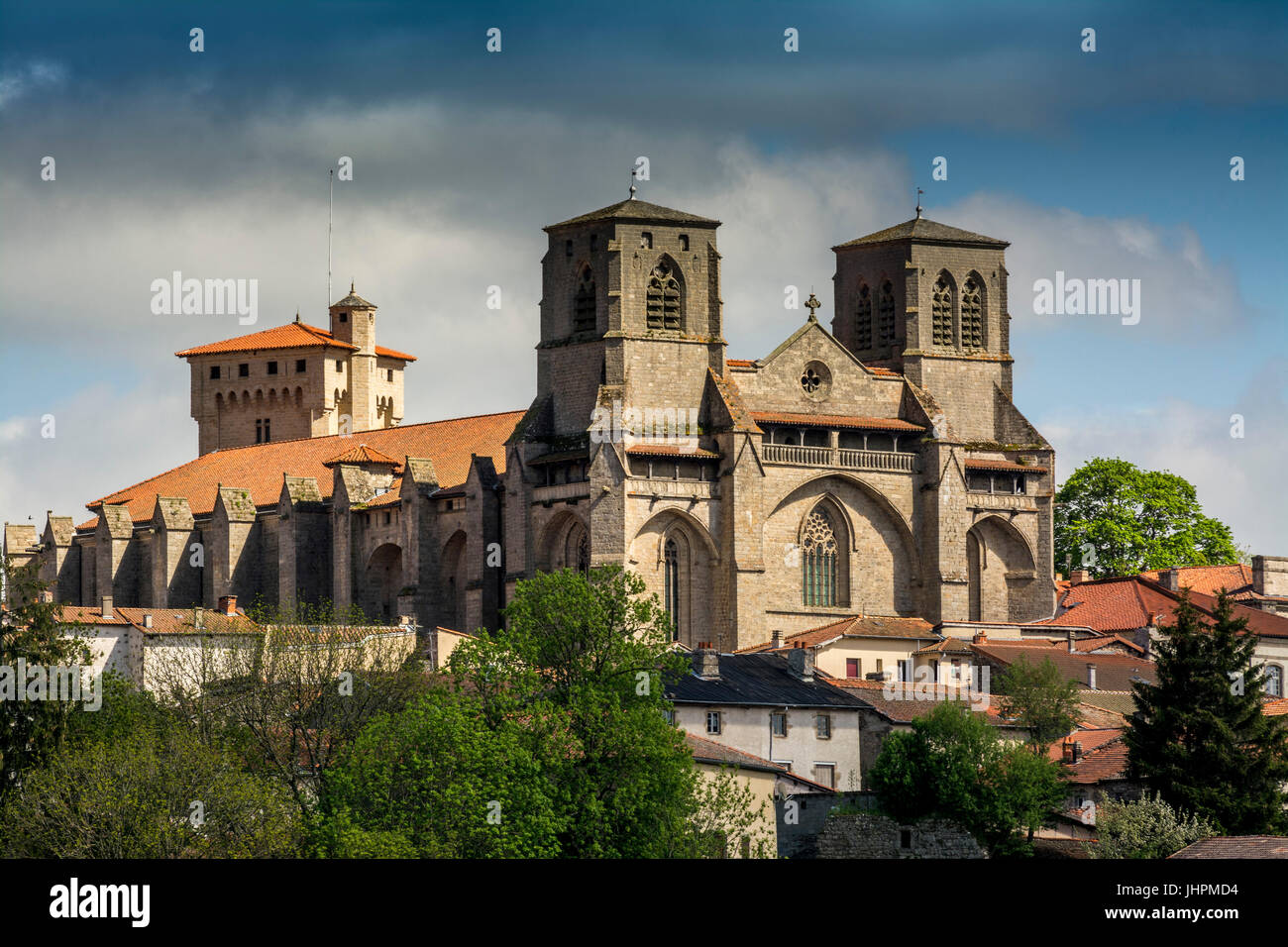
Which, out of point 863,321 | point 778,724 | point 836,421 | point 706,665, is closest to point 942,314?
point 863,321

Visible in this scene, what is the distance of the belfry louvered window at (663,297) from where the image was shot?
8262 cm

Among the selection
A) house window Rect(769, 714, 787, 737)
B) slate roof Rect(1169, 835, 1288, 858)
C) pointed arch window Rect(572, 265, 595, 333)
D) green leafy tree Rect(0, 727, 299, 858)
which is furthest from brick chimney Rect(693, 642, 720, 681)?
pointed arch window Rect(572, 265, 595, 333)

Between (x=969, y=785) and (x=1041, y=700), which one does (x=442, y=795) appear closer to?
(x=969, y=785)

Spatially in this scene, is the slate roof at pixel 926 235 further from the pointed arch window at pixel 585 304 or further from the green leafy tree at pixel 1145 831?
the green leafy tree at pixel 1145 831

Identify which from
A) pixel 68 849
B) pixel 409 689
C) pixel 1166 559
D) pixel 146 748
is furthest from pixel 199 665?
pixel 1166 559

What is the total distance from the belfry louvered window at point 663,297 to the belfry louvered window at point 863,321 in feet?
37.7

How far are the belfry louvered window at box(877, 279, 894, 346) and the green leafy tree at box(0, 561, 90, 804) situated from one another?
112 ft

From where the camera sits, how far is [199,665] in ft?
242

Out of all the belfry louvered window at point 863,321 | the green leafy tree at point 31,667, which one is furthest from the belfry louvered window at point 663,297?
the green leafy tree at point 31,667

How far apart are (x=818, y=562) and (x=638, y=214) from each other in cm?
1250
